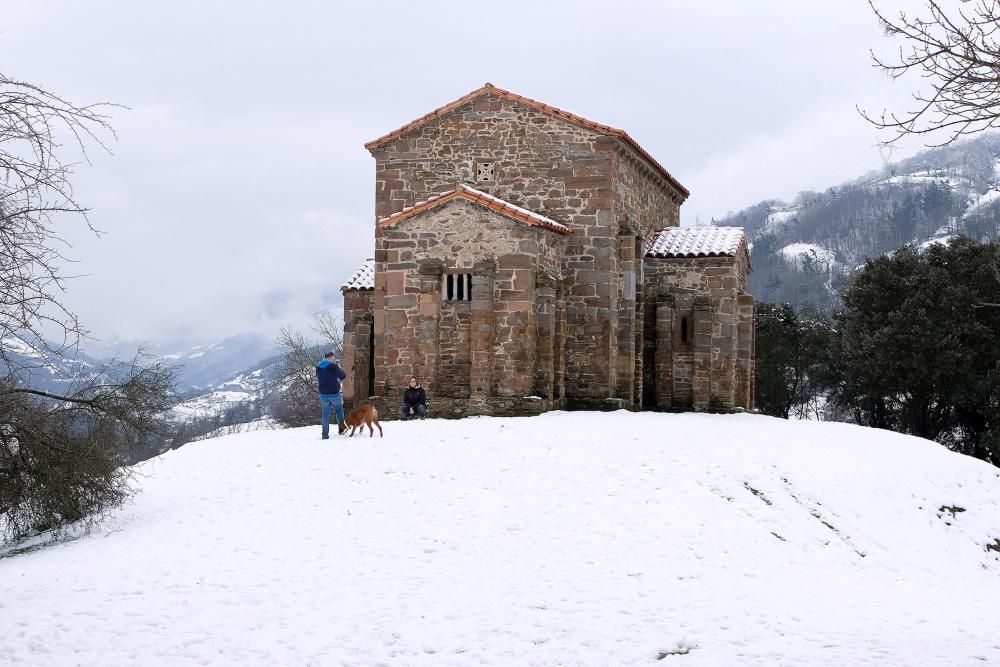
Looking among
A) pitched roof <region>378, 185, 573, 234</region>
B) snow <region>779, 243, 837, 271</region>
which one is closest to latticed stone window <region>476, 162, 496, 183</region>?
pitched roof <region>378, 185, 573, 234</region>

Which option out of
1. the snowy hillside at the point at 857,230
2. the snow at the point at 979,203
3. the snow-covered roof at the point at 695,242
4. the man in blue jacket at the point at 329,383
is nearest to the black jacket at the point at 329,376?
the man in blue jacket at the point at 329,383

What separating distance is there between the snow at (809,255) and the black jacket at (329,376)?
14367 cm

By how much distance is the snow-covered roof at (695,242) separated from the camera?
24.8 metres

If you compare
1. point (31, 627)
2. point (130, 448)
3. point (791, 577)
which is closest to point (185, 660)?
point (31, 627)

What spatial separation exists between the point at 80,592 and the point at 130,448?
3.21 m

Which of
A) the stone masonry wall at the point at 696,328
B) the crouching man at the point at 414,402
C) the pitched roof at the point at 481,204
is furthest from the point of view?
the stone masonry wall at the point at 696,328

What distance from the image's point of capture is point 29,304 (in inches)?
313

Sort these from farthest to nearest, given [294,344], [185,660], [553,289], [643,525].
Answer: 1. [294,344]
2. [553,289]
3. [643,525]
4. [185,660]

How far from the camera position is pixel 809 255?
159m

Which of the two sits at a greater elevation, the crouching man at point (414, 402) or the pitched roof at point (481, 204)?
the pitched roof at point (481, 204)

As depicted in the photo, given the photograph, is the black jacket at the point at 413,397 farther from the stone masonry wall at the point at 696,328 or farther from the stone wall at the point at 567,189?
the stone masonry wall at the point at 696,328

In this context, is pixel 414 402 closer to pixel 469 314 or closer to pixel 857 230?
pixel 469 314

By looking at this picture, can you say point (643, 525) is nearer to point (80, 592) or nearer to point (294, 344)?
point (80, 592)

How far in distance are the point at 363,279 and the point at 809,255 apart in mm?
147777
